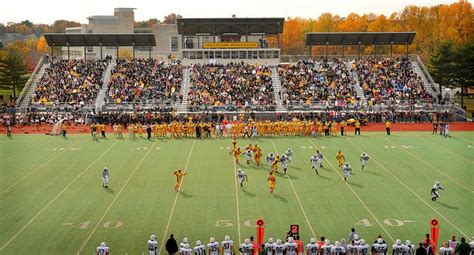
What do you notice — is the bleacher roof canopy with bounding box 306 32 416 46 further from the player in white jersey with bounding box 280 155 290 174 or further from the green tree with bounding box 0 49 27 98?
the player in white jersey with bounding box 280 155 290 174

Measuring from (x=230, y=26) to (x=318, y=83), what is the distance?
10102mm

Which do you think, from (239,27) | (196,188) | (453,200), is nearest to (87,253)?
(196,188)

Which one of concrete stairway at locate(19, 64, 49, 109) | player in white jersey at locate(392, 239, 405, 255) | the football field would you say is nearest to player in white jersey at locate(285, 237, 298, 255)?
player in white jersey at locate(392, 239, 405, 255)

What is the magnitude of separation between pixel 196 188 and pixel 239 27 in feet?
114

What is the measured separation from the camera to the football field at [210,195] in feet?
61.9

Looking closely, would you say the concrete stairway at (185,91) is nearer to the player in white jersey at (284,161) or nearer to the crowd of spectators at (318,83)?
the crowd of spectators at (318,83)

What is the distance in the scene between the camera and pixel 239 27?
57844mm

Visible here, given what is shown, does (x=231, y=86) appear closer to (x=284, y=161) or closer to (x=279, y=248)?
(x=284, y=161)

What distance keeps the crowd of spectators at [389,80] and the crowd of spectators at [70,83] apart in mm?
22474

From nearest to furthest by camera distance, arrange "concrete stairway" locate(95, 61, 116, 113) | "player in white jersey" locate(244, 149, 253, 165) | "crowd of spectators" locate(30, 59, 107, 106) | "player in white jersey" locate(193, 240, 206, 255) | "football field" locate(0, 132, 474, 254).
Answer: "player in white jersey" locate(193, 240, 206, 255) → "football field" locate(0, 132, 474, 254) → "player in white jersey" locate(244, 149, 253, 165) → "concrete stairway" locate(95, 61, 116, 113) → "crowd of spectators" locate(30, 59, 107, 106)

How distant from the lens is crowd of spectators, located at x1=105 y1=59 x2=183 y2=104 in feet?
169

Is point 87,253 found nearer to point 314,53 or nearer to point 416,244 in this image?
point 416,244

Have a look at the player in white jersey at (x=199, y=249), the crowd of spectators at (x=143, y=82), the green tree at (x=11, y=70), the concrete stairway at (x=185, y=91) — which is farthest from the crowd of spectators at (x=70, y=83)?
the player in white jersey at (x=199, y=249)

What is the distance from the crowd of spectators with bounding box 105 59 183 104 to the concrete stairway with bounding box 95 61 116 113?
44 centimetres
